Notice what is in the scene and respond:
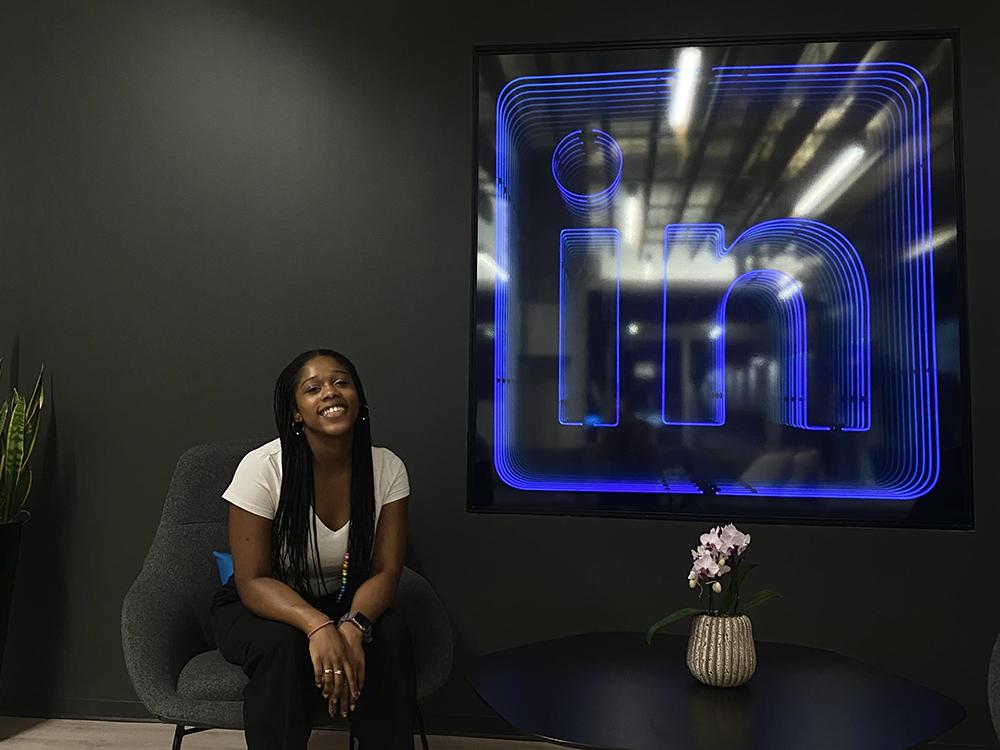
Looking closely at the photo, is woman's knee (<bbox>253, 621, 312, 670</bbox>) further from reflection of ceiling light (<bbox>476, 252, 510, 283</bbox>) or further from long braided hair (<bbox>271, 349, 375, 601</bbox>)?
reflection of ceiling light (<bbox>476, 252, 510, 283</bbox>)

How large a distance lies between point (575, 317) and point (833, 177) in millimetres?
975

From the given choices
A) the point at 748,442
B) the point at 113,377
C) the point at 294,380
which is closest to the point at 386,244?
the point at 294,380

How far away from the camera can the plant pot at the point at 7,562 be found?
289 centimetres

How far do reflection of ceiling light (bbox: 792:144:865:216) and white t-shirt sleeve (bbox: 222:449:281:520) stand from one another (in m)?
1.91

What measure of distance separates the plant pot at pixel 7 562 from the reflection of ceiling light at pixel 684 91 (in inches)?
101

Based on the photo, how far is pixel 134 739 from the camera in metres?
2.95

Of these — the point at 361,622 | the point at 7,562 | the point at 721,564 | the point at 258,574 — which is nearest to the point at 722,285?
the point at 721,564

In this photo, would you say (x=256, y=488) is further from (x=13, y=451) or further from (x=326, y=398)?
(x=13, y=451)

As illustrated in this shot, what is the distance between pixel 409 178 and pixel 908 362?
5.88 feet

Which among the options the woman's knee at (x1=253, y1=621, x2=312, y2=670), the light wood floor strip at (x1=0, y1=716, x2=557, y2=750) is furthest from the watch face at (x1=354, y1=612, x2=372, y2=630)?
the light wood floor strip at (x1=0, y1=716, x2=557, y2=750)

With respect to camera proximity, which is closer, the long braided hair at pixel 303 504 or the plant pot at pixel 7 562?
the long braided hair at pixel 303 504

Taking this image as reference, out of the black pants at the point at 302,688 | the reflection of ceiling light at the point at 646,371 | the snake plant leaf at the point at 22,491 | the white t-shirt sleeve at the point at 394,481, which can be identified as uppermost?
the reflection of ceiling light at the point at 646,371

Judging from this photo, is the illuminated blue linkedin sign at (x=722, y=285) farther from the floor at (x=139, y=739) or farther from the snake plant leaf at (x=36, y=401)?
the snake plant leaf at (x=36, y=401)

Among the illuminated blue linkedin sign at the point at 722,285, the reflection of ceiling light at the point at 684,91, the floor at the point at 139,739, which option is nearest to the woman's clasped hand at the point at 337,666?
the floor at the point at 139,739
